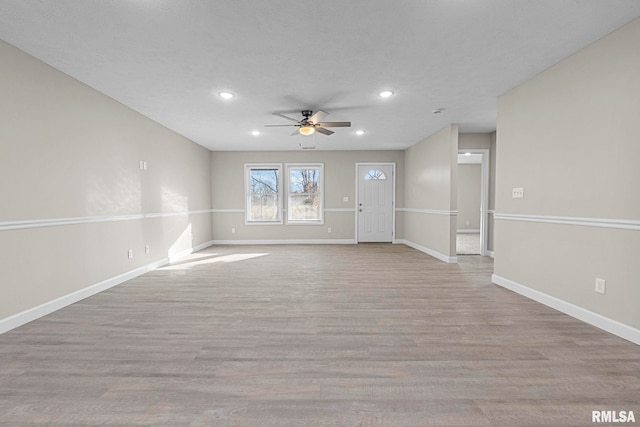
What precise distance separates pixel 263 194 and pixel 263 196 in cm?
6

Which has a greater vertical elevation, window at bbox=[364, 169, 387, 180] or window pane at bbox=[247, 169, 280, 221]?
window at bbox=[364, 169, 387, 180]

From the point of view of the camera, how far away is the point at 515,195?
3475mm

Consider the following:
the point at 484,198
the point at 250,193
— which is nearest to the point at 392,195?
the point at 484,198

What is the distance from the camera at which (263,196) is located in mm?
7598

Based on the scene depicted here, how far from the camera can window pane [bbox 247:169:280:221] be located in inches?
297

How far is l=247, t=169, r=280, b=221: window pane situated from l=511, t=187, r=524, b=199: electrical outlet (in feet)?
17.7

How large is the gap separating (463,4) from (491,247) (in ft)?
16.4

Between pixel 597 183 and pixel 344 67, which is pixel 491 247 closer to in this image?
pixel 597 183

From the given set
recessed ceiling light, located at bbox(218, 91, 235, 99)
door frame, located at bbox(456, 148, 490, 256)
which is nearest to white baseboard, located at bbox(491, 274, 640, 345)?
door frame, located at bbox(456, 148, 490, 256)

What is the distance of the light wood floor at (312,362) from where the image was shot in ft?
4.83

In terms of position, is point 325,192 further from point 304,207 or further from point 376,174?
point 376,174

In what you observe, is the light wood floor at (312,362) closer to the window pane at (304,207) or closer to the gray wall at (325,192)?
the gray wall at (325,192)

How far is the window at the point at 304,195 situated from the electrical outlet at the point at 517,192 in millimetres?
4694

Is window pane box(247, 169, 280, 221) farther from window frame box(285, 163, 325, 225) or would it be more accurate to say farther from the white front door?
the white front door
